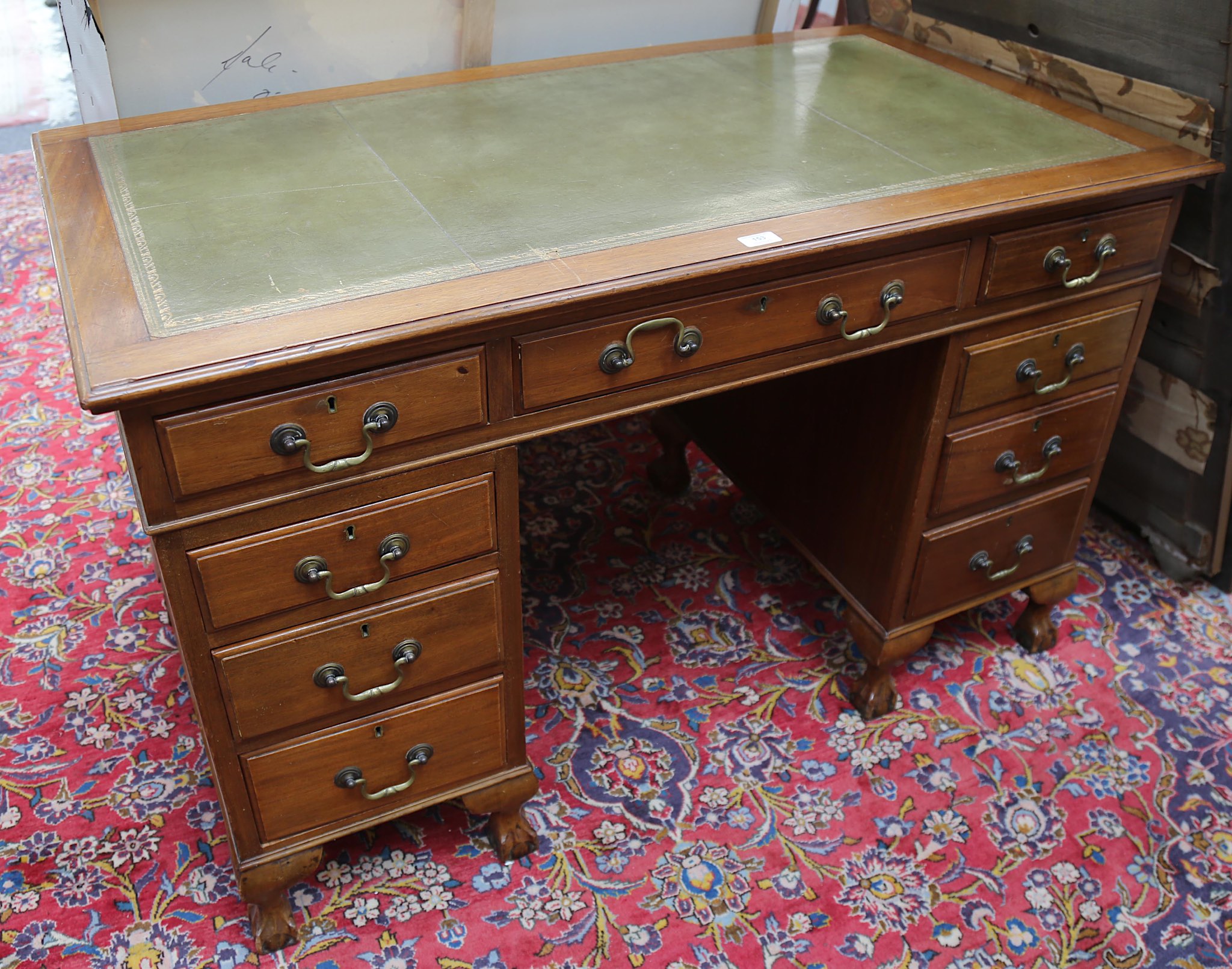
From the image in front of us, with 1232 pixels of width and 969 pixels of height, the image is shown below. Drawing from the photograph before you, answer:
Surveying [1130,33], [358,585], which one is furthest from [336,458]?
[1130,33]

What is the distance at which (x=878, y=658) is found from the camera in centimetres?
205

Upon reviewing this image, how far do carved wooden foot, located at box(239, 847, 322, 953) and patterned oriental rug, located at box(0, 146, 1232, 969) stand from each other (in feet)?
0.10

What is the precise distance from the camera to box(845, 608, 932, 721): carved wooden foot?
2.04 m

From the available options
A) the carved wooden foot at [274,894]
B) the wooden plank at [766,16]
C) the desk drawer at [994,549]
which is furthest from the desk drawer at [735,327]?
the wooden plank at [766,16]

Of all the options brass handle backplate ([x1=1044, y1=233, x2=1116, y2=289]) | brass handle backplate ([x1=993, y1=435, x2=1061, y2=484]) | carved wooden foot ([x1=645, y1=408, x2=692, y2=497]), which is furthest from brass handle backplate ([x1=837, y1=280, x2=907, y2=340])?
carved wooden foot ([x1=645, y1=408, x2=692, y2=497])

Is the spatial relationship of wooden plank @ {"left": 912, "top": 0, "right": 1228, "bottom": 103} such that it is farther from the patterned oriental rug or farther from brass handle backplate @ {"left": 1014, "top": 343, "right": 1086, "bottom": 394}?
the patterned oriental rug

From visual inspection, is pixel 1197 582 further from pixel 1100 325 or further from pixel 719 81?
pixel 719 81

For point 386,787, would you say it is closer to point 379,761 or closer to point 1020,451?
point 379,761

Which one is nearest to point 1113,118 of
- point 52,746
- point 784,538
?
point 784,538

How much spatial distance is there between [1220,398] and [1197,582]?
50 centimetres

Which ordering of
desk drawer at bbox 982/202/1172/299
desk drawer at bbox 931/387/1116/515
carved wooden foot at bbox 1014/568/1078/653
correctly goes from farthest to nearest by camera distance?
carved wooden foot at bbox 1014/568/1078/653
desk drawer at bbox 931/387/1116/515
desk drawer at bbox 982/202/1172/299

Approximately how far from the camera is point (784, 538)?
255 centimetres

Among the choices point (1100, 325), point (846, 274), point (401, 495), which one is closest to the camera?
point (401, 495)

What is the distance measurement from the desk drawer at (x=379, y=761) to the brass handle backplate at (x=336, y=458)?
45 centimetres
